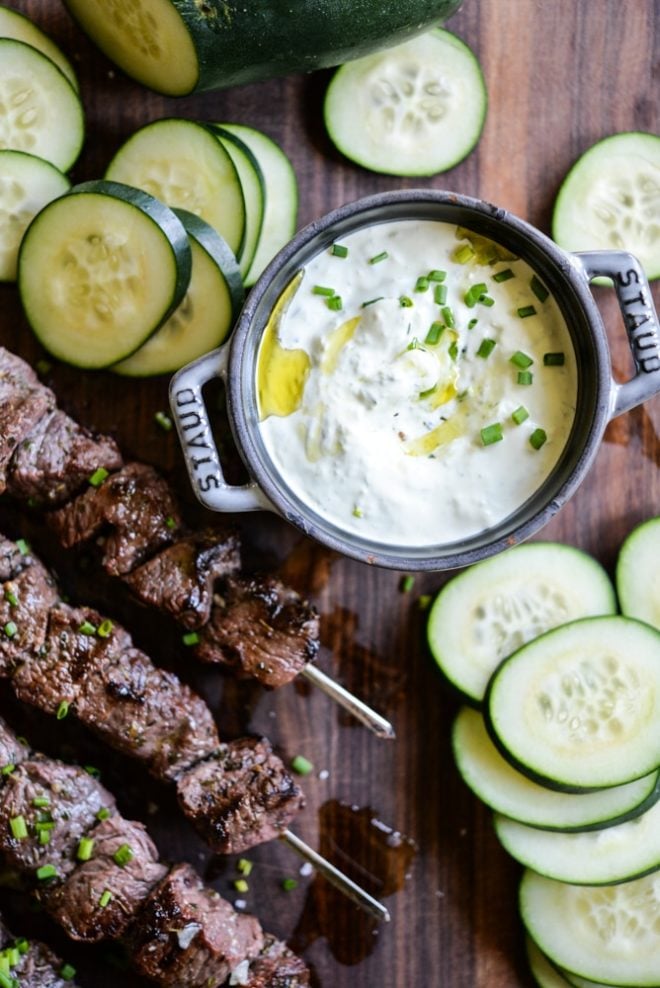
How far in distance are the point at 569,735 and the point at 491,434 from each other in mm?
1148

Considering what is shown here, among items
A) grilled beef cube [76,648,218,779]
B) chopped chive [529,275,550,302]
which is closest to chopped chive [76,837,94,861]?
grilled beef cube [76,648,218,779]

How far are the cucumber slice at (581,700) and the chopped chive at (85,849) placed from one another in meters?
1.42

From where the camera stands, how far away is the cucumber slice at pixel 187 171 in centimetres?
393

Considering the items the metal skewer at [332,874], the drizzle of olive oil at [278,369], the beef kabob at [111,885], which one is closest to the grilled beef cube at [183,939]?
the beef kabob at [111,885]

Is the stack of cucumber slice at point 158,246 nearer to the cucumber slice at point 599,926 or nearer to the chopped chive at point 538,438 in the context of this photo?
the chopped chive at point 538,438

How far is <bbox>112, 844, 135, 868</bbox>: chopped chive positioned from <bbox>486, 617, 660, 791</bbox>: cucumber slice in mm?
1298

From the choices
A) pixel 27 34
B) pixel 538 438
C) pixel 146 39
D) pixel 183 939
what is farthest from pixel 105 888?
pixel 27 34

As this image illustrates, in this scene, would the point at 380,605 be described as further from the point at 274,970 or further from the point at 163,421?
the point at 274,970

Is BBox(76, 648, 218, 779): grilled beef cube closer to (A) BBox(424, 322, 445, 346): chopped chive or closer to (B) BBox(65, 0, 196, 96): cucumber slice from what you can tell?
(A) BBox(424, 322, 445, 346): chopped chive

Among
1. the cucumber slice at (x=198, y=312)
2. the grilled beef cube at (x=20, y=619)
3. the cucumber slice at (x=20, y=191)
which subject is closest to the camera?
the grilled beef cube at (x=20, y=619)

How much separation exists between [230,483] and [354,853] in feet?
4.73

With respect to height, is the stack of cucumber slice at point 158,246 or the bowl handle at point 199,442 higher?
the stack of cucumber slice at point 158,246

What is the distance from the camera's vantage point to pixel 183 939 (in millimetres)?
3572

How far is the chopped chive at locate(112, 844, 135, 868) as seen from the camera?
3656mm
